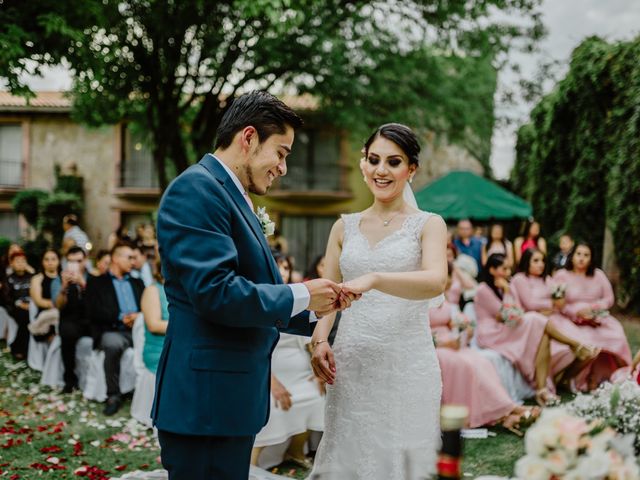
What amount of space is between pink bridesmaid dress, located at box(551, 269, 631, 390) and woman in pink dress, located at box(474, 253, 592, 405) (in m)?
0.32

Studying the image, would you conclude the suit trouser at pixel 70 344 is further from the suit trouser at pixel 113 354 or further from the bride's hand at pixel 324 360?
the bride's hand at pixel 324 360

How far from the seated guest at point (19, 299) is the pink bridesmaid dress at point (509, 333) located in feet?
20.1

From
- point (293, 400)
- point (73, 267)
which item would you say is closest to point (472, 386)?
point (293, 400)

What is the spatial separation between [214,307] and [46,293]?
7073 mm

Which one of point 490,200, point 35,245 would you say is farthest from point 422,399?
point 35,245

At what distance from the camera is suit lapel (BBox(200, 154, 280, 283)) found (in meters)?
2.21

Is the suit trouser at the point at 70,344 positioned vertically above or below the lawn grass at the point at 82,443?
above

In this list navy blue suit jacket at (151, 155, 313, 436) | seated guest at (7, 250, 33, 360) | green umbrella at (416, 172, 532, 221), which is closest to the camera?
navy blue suit jacket at (151, 155, 313, 436)

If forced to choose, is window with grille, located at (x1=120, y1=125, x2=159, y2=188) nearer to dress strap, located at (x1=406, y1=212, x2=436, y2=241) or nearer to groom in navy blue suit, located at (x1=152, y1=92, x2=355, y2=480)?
dress strap, located at (x1=406, y1=212, x2=436, y2=241)

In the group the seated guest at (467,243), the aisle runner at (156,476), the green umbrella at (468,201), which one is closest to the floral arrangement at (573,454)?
the aisle runner at (156,476)

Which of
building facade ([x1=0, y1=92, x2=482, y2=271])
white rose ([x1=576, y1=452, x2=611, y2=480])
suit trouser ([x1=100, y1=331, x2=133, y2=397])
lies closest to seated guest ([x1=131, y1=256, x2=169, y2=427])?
suit trouser ([x1=100, y1=331, x2=133, y2=397])

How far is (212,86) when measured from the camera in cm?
1273

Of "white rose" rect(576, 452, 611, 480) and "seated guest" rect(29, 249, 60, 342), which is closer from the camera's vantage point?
"white rose" rect(576, 452, 611, 480)

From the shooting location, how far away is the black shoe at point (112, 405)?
650 centimetres
